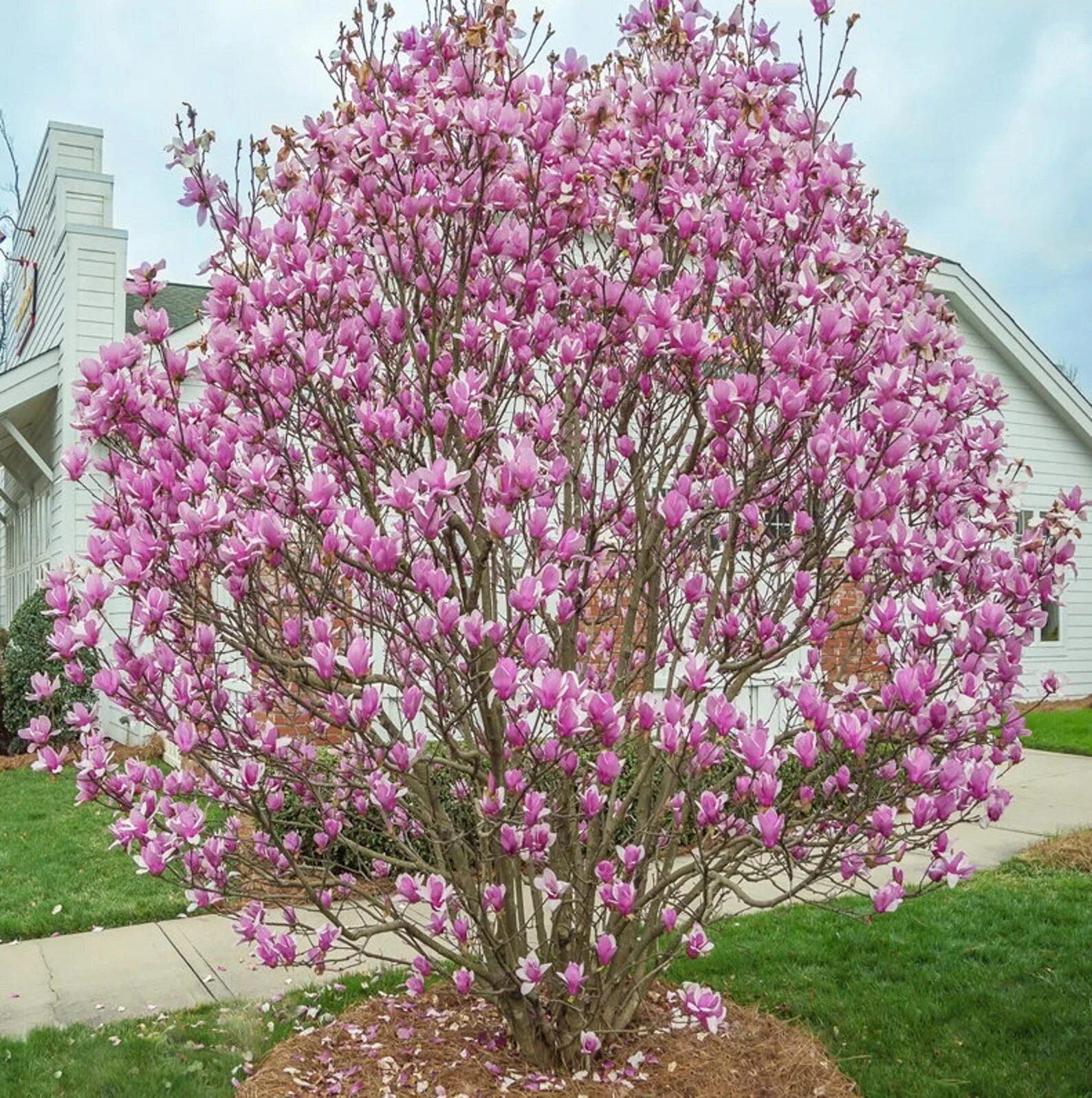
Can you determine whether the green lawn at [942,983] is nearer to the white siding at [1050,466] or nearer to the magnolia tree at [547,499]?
the magnolia tree at [547,499]

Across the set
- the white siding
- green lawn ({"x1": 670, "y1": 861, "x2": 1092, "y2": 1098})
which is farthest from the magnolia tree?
the white siding

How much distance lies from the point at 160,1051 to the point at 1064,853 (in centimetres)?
529

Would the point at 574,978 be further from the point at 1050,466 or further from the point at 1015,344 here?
the point at 1050,466

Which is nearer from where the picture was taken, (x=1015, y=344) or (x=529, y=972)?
(x=529, y=972)

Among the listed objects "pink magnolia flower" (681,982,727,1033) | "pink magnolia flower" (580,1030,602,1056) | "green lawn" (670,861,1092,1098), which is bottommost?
"green lawn" (670,861,1092,1098)

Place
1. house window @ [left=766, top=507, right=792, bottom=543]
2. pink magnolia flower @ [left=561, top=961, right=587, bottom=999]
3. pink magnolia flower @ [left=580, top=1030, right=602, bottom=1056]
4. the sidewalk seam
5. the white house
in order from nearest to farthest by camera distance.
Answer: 1. pink magnolia flower @ [left=561, top=961, right=587, bottom=999]
2. pink magnolia flower @ [left=580, top=1030, right=602, bottom=1056]
3. house window @ [left=766, top=507, right=792, bottom=543]
4. the sidewalk seam
5. the white house

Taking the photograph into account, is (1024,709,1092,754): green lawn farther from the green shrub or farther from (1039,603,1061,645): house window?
the green shrub

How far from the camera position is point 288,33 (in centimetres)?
394

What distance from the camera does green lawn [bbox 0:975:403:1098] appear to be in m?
3.71

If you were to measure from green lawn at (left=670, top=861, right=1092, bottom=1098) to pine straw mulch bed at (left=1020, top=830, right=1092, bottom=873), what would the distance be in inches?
13.5

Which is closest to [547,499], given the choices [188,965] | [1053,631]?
[188,965]

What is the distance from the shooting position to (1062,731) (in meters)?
11.9

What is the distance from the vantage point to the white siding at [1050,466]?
1416 cm

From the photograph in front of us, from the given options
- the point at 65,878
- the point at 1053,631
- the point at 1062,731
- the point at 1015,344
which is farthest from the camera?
the point at 1053,631
